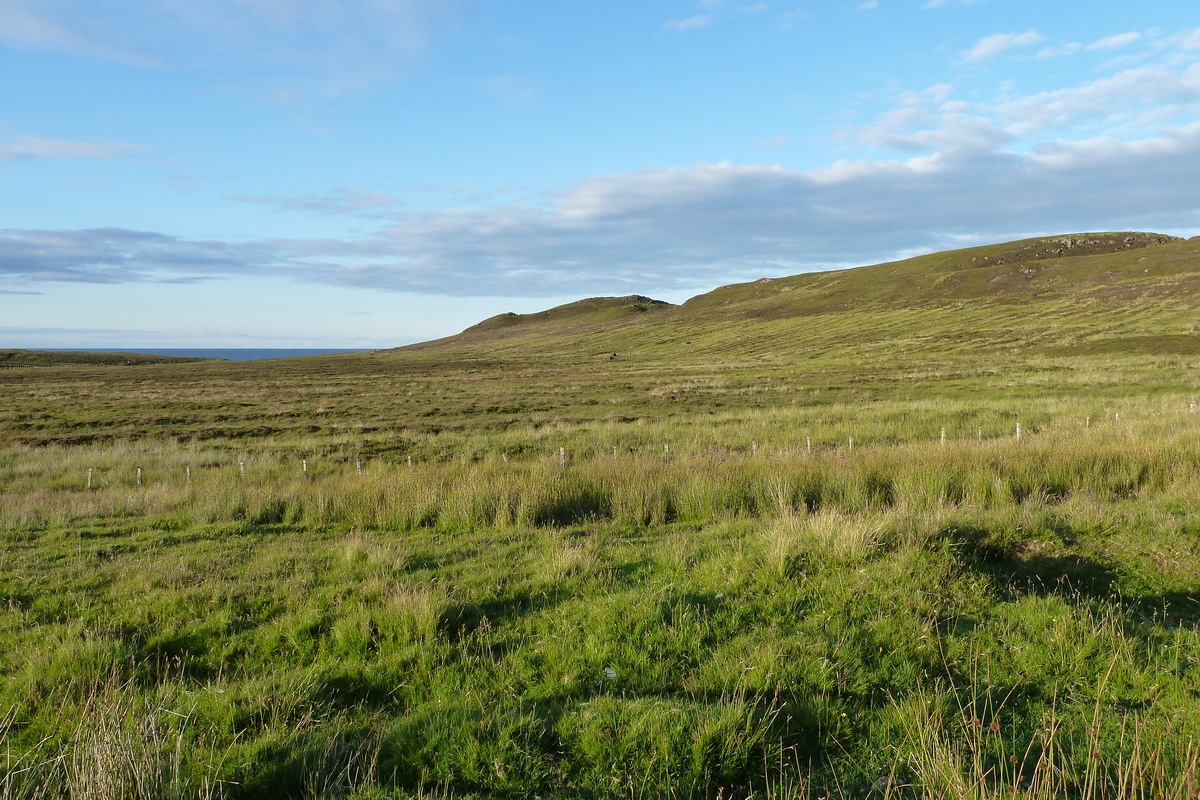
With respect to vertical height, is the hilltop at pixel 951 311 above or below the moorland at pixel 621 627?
above

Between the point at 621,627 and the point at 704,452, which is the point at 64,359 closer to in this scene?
the point at 704,452

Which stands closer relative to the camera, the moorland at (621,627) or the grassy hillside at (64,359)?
the moorland at (621,627)

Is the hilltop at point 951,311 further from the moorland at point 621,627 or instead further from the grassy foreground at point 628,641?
the grassy foreground at point 628,641

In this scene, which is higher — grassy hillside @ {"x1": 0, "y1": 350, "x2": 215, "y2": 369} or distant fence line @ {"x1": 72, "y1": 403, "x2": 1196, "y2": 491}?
grassy hillside @ {"x1": 0, "y1": 350, "x2": 215, "y2": 369}

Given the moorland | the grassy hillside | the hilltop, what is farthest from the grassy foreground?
the grassy hillside

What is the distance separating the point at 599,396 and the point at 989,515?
33.6 meters

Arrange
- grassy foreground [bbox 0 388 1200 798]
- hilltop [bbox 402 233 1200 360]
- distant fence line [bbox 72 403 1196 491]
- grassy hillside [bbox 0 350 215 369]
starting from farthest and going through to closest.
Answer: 1. grassy hillside [bbox 0 350 215 369]
2. hilltop [bbox 402 233 1200 360]
3. distant fence line [bbox 72 403 1196 491]
4. grassy foreground [bbox 0 388 1200 798]

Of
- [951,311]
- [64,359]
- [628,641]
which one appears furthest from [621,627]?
[64,359]

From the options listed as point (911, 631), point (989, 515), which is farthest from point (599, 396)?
point (911, 631)

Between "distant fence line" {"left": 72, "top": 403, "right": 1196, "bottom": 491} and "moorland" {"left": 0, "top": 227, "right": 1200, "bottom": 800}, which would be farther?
"distant fence line" {"left": 72, "top": 403, "right": 1196, "bottom": 491}

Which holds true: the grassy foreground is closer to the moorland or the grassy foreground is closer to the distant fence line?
the moorland

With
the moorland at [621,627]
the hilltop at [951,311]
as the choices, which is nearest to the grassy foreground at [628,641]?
the moorland at [621,627]

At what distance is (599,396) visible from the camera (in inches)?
1662

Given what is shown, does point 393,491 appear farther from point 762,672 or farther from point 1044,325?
point 1044,325
